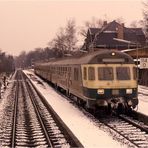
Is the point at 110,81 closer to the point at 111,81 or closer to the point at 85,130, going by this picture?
the point at 111,81

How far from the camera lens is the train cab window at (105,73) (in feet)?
58.4

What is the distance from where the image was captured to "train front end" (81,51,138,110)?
57.8ft

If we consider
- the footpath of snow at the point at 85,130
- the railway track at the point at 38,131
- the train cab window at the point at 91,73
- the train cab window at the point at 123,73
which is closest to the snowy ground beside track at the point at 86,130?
the footpath of snow at the point at 85,130

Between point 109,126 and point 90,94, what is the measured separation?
219 centimetres

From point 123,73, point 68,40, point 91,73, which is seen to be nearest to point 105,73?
point 91,73

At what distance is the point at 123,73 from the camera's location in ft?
59.3

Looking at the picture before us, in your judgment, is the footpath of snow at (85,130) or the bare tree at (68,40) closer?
the footpath of snow at (85,130)

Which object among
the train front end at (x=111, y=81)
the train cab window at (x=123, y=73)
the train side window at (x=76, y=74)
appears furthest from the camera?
the train side window at (x=76, y=74)

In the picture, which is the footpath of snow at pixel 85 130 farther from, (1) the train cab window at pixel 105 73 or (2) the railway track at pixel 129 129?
(1) the train cab window at pixel 105 73

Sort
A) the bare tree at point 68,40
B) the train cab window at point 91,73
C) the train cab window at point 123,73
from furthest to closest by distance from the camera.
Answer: the bare tree at point 68,40
the train cab window at point 123,73
the train cab window at point 91,73

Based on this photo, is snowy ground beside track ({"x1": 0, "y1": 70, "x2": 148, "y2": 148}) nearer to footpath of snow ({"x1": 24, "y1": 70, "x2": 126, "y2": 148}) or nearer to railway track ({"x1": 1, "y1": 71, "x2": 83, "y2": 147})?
footpath of snow ({"x1": 24, "y1": 70, "x2": 126, "y2": 148})

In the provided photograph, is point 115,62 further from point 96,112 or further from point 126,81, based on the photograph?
point 96,112

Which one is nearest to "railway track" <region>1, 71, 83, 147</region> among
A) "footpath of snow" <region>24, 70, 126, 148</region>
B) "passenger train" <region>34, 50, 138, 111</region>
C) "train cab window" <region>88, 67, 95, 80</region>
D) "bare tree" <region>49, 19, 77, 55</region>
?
"footpath of snow" <region>24, 70, 126, 148</region>

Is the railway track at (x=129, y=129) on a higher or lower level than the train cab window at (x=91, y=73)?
lower
